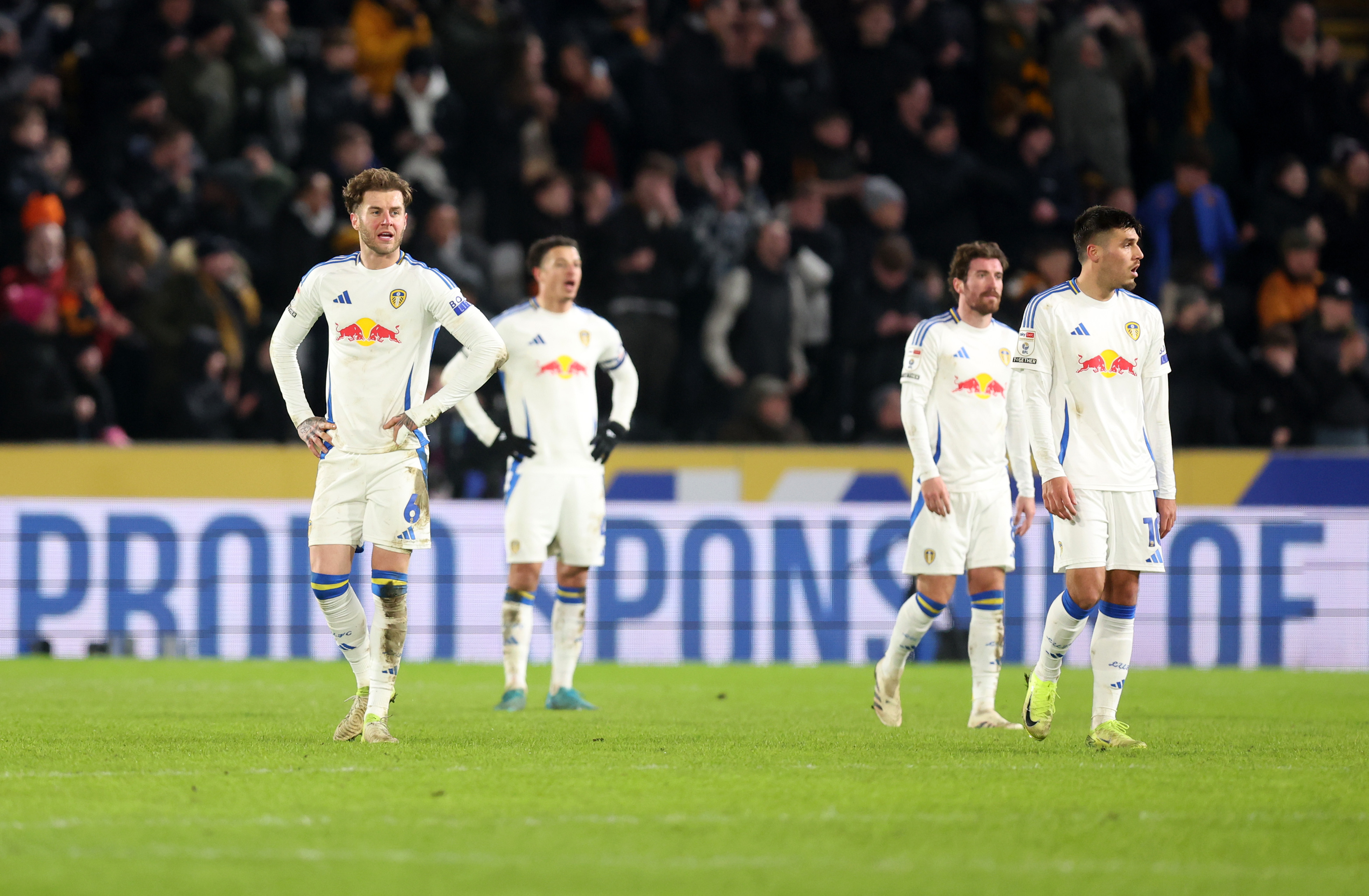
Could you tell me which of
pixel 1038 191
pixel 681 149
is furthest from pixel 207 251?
pixel 1038 191

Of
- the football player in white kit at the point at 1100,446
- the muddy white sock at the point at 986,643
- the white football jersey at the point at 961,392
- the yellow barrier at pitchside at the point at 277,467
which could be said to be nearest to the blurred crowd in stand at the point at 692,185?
the yellow barrier at pitchside at the point at 277,467

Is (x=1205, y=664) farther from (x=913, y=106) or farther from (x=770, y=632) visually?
(x=913, y=106)

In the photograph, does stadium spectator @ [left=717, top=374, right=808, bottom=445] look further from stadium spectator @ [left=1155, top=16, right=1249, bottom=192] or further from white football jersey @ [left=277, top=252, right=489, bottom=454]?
white football jersey @ [left=277, top=252, right=489, bottom=454]

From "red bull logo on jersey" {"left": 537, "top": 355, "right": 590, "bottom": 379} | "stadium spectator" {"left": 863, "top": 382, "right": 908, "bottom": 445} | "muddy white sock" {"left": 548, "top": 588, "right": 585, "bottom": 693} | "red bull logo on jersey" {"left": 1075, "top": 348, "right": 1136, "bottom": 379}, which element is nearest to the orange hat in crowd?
"red bull logo on jersey" {"left": 537, "top": 355, "right": 590, "bottom": 379}

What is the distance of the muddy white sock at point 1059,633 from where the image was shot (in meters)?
8.03

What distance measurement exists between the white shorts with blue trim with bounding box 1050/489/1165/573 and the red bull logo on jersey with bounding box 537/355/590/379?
352 centimetres

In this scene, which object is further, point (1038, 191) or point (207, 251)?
point (1038, 191)

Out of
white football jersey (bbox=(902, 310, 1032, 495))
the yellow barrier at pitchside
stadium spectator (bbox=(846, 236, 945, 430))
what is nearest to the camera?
white football jersey (bbox=(902, 310, 1032, 495))

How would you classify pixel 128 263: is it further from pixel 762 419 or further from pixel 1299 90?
pixel 1299 90

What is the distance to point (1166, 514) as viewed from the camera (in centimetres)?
808

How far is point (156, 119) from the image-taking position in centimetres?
1590

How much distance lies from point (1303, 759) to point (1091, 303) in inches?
83.5

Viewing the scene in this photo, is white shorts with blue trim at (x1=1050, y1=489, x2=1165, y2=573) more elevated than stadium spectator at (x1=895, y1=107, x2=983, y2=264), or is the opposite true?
stadium spectator at (x1=895, y1=107, x2=983, y2=264)

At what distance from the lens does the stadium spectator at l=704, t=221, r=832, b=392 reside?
15305 millimetres
